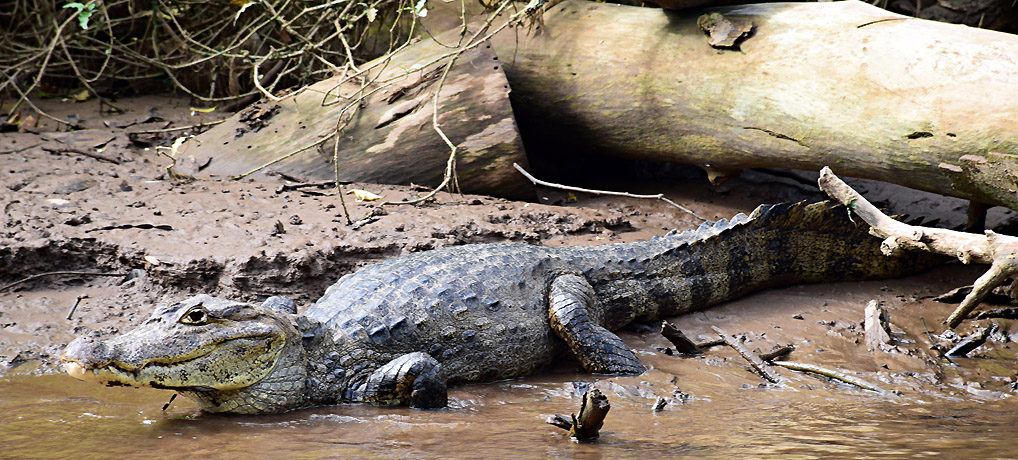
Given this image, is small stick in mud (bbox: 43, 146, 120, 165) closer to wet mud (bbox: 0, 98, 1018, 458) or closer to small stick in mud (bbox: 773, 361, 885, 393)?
wet mud (bbox: 0, 98, 1018, 458)

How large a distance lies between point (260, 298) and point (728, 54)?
3.41 m

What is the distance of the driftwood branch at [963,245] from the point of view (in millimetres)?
3869

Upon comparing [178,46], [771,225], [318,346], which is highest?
[178,46]

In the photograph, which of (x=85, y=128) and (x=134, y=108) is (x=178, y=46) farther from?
(x=85, y=128)

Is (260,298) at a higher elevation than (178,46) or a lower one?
lower

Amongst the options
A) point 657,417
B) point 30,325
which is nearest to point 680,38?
point 657,417

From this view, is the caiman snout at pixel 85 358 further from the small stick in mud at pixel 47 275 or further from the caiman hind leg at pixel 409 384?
the small stick in mud at pixel 47 275

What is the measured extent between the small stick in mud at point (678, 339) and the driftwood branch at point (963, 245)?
3.57 ft

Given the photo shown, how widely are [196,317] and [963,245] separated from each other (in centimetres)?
351

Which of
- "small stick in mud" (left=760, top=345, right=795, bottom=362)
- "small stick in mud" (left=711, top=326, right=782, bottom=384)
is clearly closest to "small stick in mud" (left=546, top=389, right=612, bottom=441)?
"small stick in mud" (left=711, top=326, right=782, bottom=384)

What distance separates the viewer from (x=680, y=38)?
5.79 m

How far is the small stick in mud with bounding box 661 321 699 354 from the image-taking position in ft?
14.3

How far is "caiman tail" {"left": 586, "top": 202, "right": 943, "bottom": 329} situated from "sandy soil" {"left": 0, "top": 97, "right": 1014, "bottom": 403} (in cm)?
15

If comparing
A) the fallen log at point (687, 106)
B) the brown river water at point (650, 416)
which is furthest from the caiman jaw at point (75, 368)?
the fallen log at point (687, 106)
